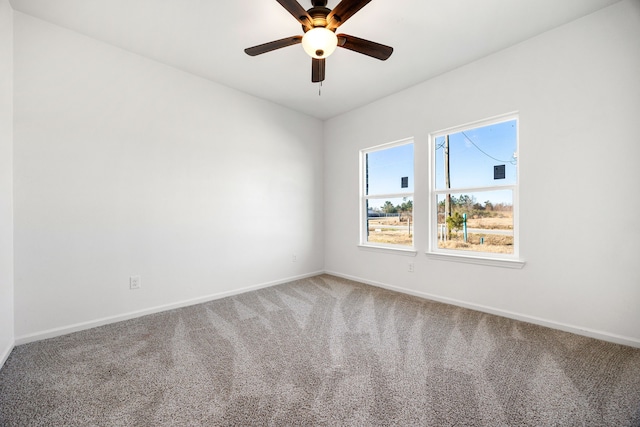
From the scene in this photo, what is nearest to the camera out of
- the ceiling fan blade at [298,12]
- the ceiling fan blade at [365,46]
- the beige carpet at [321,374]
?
the beige carpet at [321,374]

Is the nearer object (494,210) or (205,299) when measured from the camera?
(494,210)

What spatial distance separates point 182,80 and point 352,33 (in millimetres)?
1958

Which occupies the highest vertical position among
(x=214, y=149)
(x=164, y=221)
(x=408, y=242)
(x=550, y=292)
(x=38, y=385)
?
(x=214, y=149)

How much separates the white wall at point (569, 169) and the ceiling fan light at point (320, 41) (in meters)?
1.80

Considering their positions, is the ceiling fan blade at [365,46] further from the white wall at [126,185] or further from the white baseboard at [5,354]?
the white baseboard at [5,354]

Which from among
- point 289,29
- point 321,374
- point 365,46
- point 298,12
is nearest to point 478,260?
point 321,374

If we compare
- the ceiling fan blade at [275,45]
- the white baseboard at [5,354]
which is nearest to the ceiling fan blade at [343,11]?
the ceiling fan blade at [275,45]

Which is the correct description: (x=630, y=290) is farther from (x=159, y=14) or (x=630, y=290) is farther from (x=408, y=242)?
(x=159, y=14)

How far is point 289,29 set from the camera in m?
2.29

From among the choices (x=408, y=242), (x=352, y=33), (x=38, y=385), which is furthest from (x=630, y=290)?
(x=38, y=385)

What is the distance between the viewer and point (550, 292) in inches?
93.1

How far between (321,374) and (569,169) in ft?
8.78

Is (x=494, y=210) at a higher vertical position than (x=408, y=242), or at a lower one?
higher

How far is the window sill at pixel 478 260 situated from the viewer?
2.54m
